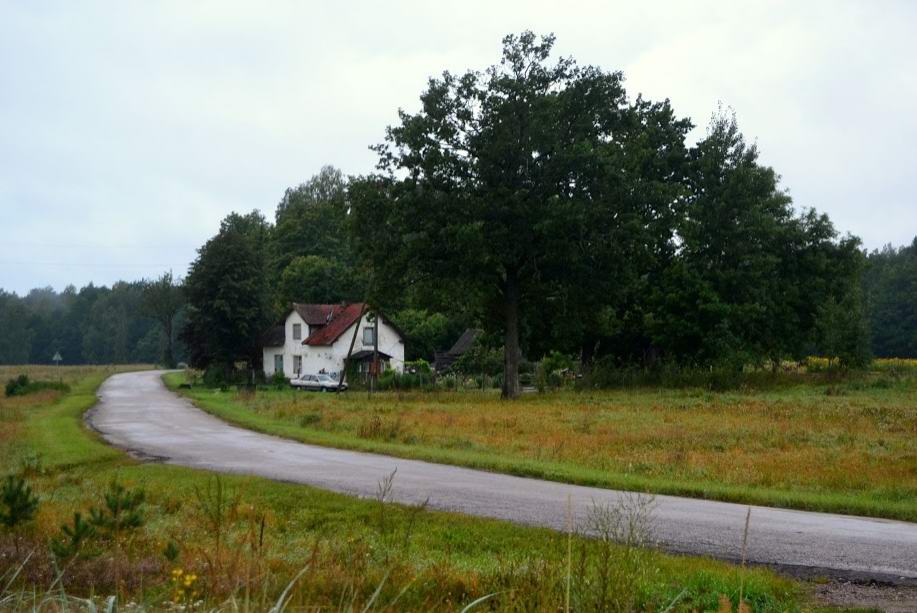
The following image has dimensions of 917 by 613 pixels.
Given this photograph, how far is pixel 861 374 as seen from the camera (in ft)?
171

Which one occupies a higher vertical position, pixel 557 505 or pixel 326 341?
pixel 326 341

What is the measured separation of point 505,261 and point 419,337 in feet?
141

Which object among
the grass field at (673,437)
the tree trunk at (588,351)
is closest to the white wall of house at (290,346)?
the tree trunk at (588,351)

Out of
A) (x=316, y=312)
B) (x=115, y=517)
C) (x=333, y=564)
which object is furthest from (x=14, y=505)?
(x=316, y=312)

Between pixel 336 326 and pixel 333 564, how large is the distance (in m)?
66.7

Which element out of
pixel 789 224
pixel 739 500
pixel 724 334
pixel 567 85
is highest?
pixel 567 85

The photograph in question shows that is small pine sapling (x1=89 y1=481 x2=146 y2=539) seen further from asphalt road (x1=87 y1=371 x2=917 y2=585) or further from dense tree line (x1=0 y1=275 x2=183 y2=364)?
dense tree line (x1=0 y1=275 x2=183 y2=364)

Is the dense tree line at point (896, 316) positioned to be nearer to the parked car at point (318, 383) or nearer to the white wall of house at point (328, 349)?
the white wall of house at point (328, 349)

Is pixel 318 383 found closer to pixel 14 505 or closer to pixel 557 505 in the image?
pixel 557 505

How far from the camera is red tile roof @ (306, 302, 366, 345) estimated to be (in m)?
72.5

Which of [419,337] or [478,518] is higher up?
[419,337]

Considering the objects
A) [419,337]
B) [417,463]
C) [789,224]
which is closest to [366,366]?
[419,337]

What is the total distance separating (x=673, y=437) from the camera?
25062 millimetres

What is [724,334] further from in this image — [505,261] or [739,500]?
[739,500]
